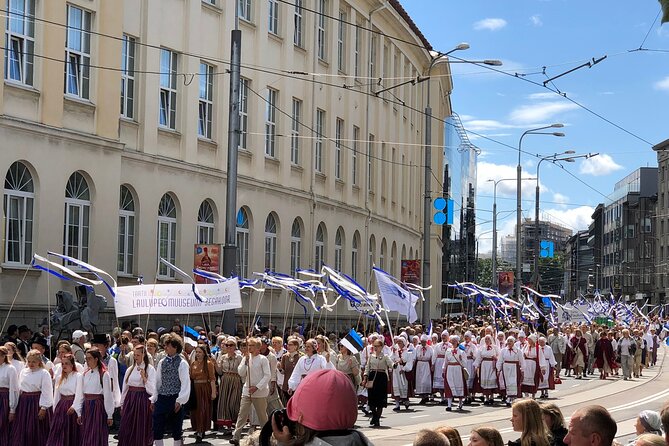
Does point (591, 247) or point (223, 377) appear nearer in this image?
point (223, 377)

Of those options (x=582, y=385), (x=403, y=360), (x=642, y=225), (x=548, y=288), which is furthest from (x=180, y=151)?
(x=548, y=288)

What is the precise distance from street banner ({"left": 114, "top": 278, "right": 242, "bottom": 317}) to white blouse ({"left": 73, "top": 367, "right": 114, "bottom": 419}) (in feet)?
9.42

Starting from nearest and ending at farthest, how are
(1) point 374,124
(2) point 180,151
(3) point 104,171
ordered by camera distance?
(3) point 104,171 < (2) point 180,151 < (1) point 374,124

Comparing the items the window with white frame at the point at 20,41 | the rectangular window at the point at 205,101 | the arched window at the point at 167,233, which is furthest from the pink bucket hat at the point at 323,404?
the rectangular window at the point at 205,101

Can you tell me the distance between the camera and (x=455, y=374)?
2717 centimetres

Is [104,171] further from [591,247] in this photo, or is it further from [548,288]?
[548,288]

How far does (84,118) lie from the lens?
28.2 metres

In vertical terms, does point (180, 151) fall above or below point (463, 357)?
above

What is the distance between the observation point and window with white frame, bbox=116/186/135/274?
30.3 meters

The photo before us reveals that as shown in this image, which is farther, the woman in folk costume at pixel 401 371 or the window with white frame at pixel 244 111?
the window with white frame at pixel 244 111

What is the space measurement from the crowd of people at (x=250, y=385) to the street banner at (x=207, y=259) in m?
1.56

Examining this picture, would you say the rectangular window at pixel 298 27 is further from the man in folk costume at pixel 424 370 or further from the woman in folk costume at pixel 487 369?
the woman in folk costume at pixel 487 369

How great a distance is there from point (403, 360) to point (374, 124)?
2402 cm

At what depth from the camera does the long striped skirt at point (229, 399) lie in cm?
1959
